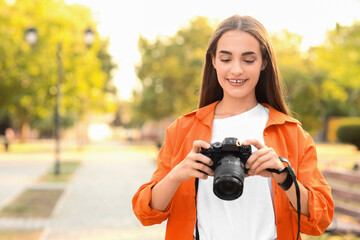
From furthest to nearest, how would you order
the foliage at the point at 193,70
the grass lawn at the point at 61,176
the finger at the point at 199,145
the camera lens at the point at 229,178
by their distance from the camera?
the foliage at the point at 193,70, the grass lawn at the point at 61,176, the finger at the point at 199,145, the camera lens at the point at 229,178

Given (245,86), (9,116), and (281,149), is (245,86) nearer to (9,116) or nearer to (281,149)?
(281,149)

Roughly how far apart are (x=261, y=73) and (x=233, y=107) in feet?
0.68

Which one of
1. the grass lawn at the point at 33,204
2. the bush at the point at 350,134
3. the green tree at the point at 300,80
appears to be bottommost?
the bush at the point at 350,134

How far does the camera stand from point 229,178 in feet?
6.02

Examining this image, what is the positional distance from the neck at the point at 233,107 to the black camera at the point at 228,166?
16.6 inches

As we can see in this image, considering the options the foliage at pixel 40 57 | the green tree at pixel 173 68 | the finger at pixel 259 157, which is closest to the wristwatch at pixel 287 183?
the finger at pixel 259 157

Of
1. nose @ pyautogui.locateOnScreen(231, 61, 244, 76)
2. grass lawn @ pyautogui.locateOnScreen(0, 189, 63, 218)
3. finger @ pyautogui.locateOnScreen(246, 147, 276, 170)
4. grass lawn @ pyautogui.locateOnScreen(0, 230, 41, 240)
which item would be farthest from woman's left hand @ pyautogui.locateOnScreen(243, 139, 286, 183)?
grass lawn @ pyautogui.locateOnScreen(0, 189, 63, 218)

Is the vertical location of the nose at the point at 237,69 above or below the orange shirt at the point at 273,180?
above

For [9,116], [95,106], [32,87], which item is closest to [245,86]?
[32,87]

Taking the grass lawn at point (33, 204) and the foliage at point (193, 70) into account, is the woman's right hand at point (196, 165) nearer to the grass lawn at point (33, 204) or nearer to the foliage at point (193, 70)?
the grass lawn at point (33, 204)

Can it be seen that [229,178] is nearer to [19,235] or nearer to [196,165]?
[196,165]

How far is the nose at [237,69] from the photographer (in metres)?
2.21

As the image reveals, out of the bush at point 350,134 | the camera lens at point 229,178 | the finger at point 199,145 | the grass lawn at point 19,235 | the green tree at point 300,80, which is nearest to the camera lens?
the camera lens at point 229,178

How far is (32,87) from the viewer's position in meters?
30.8
